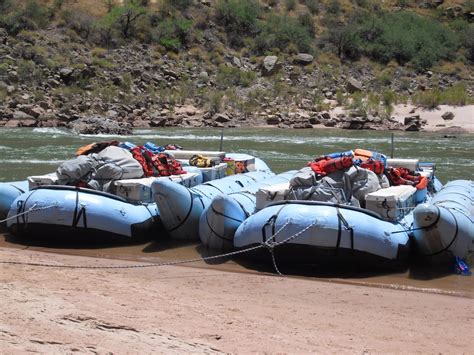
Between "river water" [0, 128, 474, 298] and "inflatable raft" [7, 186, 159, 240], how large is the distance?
18 cm

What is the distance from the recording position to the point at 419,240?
7.82 m

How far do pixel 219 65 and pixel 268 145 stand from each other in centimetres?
1691

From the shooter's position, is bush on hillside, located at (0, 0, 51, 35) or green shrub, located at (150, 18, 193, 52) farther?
green shrub, located at (150, 18, 193, 52)

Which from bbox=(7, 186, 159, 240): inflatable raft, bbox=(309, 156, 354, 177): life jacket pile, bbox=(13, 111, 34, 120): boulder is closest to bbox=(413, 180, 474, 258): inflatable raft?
bbox=(309, 156, 354, 177): life jacket pile

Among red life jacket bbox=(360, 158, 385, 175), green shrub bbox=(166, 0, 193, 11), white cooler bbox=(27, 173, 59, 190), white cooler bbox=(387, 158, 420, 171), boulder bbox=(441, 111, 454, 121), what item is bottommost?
boulder bbox=(441, 111, 454, 121)

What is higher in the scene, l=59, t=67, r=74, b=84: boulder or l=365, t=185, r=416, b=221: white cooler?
l=59, t=67, r=74, b=84: boulder

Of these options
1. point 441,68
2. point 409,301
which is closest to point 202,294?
point 409,301

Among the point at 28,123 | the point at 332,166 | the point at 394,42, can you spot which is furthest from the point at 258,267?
the point at 394,42

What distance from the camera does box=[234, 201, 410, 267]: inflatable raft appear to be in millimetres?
7402

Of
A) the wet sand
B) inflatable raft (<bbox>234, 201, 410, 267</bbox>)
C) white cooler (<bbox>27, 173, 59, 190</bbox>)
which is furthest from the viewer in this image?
white cooler (<bbox>27, 173, 59, 190</bbox>)

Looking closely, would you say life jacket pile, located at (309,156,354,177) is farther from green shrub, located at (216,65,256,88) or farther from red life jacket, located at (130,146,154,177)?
green shrub, located at (216,65,256,88)

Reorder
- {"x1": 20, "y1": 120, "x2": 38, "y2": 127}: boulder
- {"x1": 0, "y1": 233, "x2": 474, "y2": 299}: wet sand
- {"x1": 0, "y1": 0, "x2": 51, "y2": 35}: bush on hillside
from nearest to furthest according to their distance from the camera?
{"x1": 0, "y1": 233, "x2": 474, "y2": 299}: wet sand, {"x1": 20, "y1": 120, "x2": 38, "y2": 127}: boulder, {"x1": 0, "y1": 0, "x2": 51, "y2": 35}: bush on hillside

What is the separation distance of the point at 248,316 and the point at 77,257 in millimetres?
3148

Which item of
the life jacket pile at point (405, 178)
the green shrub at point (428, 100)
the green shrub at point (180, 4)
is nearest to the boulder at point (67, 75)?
the green shrub at point (180, 4)
